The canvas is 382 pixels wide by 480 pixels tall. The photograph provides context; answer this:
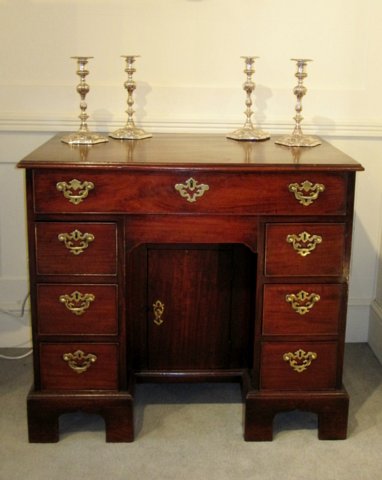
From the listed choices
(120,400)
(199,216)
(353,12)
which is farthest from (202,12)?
(120,400)

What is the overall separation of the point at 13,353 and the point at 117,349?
77 centimetres

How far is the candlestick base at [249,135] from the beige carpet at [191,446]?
846mm

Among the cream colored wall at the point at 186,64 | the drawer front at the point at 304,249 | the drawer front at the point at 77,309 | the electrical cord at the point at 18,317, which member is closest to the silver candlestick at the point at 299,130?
the cream colored wall at the point at 186,64

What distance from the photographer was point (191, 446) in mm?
2055

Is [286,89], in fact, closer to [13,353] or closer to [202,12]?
[202,12]

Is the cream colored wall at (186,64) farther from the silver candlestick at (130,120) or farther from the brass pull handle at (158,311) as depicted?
the brass pull handle at (158,311)

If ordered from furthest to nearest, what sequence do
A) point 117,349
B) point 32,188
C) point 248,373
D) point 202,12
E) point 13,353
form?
1. point 13,353
2. point 202,12
3. point 248,373
4. point 117,349
5. point 32,188

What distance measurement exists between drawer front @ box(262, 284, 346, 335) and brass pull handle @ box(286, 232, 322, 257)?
0.36 feet

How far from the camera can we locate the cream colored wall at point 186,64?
2430 millimetres

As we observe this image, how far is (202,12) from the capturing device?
2.44 metres

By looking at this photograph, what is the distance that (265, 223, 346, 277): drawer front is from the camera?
1959mm

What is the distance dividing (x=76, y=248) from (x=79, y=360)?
0.34 m

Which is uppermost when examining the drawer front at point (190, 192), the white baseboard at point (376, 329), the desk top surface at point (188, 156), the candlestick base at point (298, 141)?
the candlestick base at point (298, 141)

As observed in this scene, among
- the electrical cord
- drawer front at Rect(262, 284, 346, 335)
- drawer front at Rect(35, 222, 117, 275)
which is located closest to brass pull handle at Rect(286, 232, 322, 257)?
drawer front at Rect(262, 284, 346, 335)
